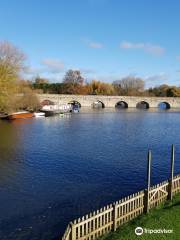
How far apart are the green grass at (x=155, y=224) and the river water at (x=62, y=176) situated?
128 inches

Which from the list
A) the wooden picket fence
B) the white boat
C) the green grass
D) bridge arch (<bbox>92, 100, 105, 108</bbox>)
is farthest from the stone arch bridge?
the green grass

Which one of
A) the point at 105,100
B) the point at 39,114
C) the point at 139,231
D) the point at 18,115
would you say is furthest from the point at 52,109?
the point at 139,231

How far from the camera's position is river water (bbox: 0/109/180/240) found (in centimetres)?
1662

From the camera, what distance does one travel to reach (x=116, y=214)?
14.4 m

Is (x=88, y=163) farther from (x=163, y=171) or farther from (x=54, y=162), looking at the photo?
(x=163, y=171)

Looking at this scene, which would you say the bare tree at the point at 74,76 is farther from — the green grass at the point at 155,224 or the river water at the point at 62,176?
the green grass at the point at 155,224

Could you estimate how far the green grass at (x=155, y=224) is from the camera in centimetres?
1305

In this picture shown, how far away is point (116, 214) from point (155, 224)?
5.96 ft

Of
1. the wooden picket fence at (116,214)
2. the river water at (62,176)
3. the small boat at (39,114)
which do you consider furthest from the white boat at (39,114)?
the wooden picket fence at (116,214)

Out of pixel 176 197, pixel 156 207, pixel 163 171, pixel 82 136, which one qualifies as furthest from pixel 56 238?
pixel 82 136

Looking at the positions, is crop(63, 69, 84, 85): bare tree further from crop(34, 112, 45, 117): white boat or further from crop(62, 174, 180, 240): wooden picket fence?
crop(62, 174, 180, 240): wooden picket fence

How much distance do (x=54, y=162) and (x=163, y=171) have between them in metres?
9.99

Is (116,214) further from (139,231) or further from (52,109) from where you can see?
(52,109)

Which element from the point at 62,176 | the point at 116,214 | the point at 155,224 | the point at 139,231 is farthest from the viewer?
the point at 62,176
